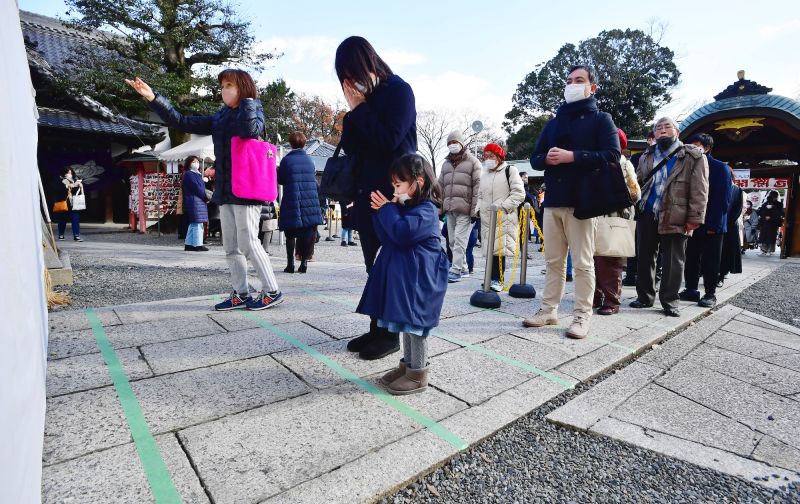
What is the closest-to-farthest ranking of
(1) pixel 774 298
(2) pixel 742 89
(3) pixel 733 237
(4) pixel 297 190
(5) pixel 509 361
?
(5) pixel 509 361 < (4) pixel 297 190 < (1) pixel 774 298 < (3) pixel 733 237 < (2) pixel 742 89

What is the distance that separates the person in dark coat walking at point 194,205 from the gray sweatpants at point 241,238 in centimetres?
508

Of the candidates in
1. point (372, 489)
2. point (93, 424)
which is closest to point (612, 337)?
point (372, 489)

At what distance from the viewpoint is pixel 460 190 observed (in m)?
5.49

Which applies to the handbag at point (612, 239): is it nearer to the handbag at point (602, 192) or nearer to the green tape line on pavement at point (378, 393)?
the handbag at point (602, 192)

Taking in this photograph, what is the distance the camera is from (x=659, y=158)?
4.45 m

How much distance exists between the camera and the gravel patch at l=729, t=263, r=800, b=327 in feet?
15.8

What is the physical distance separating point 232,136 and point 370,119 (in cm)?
157

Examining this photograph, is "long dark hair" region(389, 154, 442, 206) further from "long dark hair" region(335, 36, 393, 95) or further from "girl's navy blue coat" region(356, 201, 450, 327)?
"long dark hair" region(335, 36, 393, 95)

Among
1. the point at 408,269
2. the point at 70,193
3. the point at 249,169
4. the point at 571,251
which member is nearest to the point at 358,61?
the point at 408,269

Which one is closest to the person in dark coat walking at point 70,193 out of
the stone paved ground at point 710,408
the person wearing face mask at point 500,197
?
the person wearing face mask at point 500,197

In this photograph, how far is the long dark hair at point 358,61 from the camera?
7.81 feet

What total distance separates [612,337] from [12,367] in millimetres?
3496

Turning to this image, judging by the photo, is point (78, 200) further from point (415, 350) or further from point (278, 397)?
point (415, 350)

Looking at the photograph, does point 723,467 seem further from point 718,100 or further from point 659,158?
point 718,100
